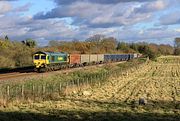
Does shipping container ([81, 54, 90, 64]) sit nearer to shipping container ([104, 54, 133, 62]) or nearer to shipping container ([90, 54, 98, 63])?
shipping container ([90, 54, 98, 63])

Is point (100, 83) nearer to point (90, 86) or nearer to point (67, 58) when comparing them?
point (90, 86)

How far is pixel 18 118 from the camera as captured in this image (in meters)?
Answer: 20.5

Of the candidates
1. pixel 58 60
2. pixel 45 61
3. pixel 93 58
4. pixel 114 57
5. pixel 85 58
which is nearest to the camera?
pixel 45 61

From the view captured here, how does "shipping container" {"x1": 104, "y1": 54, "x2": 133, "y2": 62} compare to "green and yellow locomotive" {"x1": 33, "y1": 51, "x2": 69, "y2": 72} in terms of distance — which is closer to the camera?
"green and yellow locomotive" {"x1": 33, "y1": 51, "x2": 69, "y2": 72}

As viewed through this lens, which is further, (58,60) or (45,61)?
(58,60)

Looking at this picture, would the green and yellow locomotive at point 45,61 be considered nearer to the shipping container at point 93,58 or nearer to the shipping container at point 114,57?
the shipping container at point 93,58

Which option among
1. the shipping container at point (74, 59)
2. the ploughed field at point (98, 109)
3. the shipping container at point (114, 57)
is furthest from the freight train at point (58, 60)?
the ploughed field at point (98, 109)

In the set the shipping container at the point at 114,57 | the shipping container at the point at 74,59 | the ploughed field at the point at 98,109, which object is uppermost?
the shipping container at the point at 74,59

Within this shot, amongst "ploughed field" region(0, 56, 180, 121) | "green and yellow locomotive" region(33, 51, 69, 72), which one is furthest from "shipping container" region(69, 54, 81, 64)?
"ploughed field" region(0, 56, 180, 121)

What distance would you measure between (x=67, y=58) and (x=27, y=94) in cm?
4131

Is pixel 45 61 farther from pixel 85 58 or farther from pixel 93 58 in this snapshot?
pixel 93 58

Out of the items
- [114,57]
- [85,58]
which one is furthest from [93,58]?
[114,57]

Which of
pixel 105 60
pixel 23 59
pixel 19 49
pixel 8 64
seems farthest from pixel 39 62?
pixel 105 60

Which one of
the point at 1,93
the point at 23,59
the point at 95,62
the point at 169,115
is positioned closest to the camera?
the point at 169,115
